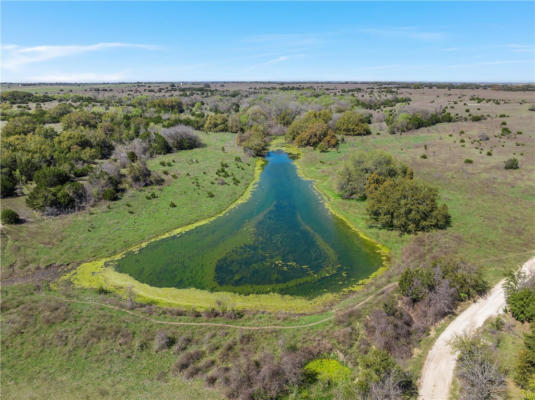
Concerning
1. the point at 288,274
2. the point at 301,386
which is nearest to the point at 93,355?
the point at 301,386

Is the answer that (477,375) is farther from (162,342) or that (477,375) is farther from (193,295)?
(193,295)

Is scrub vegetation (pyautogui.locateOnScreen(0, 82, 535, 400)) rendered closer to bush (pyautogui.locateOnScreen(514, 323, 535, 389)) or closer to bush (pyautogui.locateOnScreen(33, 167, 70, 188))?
bush (pyautogui.locateOnScreen(514, 323, 535, 389))

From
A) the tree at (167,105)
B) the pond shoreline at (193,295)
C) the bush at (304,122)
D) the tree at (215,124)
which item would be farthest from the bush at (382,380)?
the tree at (167,105)

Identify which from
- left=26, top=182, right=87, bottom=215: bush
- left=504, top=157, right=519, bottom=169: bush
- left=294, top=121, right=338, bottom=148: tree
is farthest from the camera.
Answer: left=294, top=121, right=338, bottom=148: tree

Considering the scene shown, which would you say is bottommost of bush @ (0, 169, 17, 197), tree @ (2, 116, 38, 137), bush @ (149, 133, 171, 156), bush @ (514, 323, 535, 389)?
bush @ (514, 323, 535, 389)

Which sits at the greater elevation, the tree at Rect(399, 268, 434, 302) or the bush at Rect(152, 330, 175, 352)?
the tree at Rect(399, 268, 434, 302)

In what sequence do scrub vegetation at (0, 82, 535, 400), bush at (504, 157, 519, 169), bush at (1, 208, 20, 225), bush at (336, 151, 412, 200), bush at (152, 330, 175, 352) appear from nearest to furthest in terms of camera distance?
1. scrub vegetation at (0, 82, 535, 400)
2. bush at (152, 330, 175, 352)
3. bush at (1, 208, 20, 225)
4. bush at (336, 151, 412, 200)
5. bush at (504, 157, 519, 169)

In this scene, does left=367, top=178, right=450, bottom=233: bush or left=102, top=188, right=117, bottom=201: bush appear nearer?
left=367, top=178, right=450, bottom=233: bush

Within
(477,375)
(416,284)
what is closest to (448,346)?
(477,375)

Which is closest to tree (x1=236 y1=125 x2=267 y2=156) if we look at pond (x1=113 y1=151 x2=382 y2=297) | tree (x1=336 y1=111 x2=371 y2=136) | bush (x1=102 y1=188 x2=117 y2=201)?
tree (x1=336 y1=111 x2=371 y2=136)

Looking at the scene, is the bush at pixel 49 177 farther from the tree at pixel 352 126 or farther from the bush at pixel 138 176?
the tree at pixel 352 126
